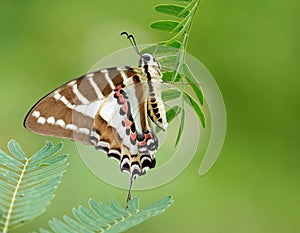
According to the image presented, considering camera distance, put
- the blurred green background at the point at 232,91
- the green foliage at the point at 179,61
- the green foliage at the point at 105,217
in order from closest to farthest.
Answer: the green foliage at the point at 105,217 → the green foliage at the point at 179,61 → the blurred green background at the point at 232,91

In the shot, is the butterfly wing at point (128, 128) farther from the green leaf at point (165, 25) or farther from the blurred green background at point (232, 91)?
the blurred green background at point (232, 91)

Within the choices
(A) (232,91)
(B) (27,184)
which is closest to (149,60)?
(B) (27,184)

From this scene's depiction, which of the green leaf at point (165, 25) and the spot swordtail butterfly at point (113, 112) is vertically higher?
the green leaf at point (165, 25)

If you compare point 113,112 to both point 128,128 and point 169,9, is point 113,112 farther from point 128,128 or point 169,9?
point 169,9

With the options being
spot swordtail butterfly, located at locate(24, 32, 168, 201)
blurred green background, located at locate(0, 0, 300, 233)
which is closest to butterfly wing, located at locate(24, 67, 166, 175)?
spot swordtail butterfly, located at locate(24, 32, 168, 201)

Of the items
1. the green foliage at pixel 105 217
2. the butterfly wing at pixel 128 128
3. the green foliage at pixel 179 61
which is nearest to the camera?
the green foliage at pixel 105 217

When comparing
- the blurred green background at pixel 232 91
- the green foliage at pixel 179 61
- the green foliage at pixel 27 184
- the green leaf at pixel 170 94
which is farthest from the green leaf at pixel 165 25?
the blurred green background at pixel 232 91

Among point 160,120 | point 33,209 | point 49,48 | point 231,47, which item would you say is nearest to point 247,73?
point 231,47
